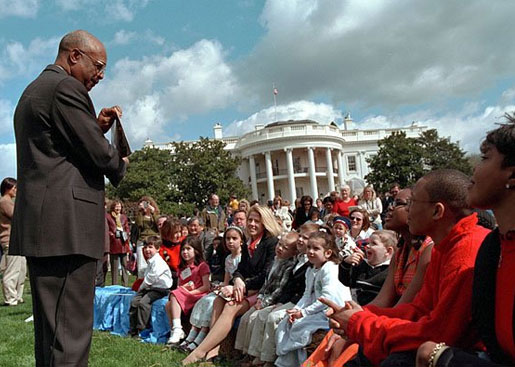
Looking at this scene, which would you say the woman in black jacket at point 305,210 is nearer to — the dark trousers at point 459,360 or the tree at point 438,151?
the dark trousers at point 459,360

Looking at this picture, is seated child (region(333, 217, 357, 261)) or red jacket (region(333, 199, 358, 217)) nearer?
seated child (region(333, 217, 357, 261))

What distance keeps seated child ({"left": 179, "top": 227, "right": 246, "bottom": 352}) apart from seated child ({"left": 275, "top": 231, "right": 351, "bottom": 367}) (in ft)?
4.67

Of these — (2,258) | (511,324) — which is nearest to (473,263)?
(511,324)

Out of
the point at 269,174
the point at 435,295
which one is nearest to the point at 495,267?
the point at 435,295

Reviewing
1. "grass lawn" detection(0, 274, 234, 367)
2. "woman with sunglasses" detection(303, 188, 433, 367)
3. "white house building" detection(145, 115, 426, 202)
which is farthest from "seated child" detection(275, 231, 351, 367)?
"white house building" detection(145, 115, 426, 202)

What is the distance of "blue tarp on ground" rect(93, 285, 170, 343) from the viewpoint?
22.5ft

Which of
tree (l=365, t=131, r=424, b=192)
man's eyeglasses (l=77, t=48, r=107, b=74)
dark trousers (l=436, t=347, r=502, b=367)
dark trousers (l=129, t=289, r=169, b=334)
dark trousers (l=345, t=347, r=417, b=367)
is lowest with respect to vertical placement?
dark trousers (l=129, t=289, r=169, b=334)

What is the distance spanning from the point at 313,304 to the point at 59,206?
2817mm

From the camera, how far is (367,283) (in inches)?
181

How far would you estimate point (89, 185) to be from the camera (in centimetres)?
270

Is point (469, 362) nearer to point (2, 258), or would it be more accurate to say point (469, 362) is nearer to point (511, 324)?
point (511, 324)

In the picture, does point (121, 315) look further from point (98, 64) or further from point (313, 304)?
point (98, 64)

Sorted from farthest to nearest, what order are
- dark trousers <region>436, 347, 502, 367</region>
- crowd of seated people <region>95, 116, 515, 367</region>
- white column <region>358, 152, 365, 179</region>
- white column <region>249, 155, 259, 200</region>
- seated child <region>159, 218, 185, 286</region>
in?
1. white column <region>358, 152, 365, 179</region>
2. white column <region>249, 155, 259, 200</region>
3. seated child <region>159, 218, 185, 286</region>
4. crowd of seated people <region>95, 116, 515, 367</region>
5. dark trousers <region>436, 347, 502, 367</region>

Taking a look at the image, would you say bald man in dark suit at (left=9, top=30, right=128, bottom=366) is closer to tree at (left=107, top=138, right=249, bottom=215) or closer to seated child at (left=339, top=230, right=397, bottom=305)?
seated child at (left=339, top=230, right=397, bottom=305)
